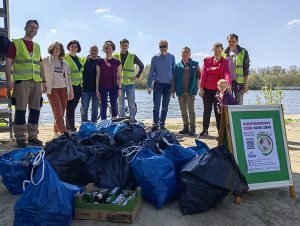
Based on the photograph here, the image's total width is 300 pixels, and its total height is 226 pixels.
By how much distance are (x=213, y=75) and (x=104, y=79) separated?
215cm

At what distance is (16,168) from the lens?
10.6ft

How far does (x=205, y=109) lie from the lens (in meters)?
6.62

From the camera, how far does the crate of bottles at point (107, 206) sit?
274 centimetres

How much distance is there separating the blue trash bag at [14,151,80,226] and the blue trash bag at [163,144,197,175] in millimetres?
1244

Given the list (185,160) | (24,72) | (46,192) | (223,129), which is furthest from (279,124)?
(24,72)

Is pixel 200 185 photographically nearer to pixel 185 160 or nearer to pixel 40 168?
pixel 185 160

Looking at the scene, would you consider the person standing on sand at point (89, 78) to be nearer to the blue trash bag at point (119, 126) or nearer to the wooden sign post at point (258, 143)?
the blue trash bag at point (119, 126)

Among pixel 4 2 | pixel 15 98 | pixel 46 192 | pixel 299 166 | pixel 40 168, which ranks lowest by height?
Answer: pixel 299 166

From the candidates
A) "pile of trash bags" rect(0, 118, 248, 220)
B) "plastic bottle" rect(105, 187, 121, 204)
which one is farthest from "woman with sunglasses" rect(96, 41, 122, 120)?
"plastic bottle" rect(105, 187, 121, 204)

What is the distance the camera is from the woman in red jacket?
6082 millimetres

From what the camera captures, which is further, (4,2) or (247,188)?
(4,2)

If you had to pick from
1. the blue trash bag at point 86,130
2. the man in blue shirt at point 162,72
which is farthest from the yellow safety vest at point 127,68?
the blue trash bag at point 86,130

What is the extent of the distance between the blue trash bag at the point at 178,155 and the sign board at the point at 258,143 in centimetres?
42

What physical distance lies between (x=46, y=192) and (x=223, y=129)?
1981mm
